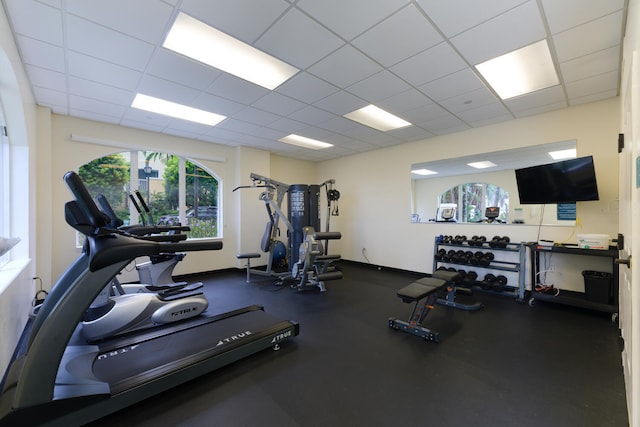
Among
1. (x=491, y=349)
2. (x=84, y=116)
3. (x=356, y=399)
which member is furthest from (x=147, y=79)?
(x=491, y=349)

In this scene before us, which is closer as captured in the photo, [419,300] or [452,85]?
[419,300]

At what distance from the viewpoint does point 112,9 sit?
196cm

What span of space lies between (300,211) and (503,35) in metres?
4.22

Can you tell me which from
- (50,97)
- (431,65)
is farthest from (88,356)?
(431,65)

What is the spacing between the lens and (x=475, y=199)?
32.5 feet

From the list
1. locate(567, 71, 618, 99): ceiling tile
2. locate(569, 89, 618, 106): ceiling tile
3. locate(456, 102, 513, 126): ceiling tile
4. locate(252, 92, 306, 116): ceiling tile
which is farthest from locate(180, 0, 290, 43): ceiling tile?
locate(569, 89, 618, 106): ceiling tile

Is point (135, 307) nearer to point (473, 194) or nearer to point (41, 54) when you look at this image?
point (41, 54)

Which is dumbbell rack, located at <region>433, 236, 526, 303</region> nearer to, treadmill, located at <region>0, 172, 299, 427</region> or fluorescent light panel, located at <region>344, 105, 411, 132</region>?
fluorescent light panel, located at <region>344, 105, 411, 132</region>

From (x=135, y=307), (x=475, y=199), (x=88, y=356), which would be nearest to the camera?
(x=88, y=356)

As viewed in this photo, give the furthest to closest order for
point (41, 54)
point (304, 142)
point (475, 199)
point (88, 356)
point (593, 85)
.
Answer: point (475, 199) → point (304, 142) → point (593, 85) → point (41, 54) → point (88, 356)

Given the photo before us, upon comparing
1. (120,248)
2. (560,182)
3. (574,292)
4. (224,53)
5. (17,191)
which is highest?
(224,53)

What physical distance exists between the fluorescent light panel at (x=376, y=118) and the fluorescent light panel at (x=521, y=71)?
1.41 meters

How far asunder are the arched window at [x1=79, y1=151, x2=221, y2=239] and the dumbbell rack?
15.8 feet

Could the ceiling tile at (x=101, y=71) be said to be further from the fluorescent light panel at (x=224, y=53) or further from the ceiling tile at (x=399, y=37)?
the ceiling tile at (x=399, y=37)
